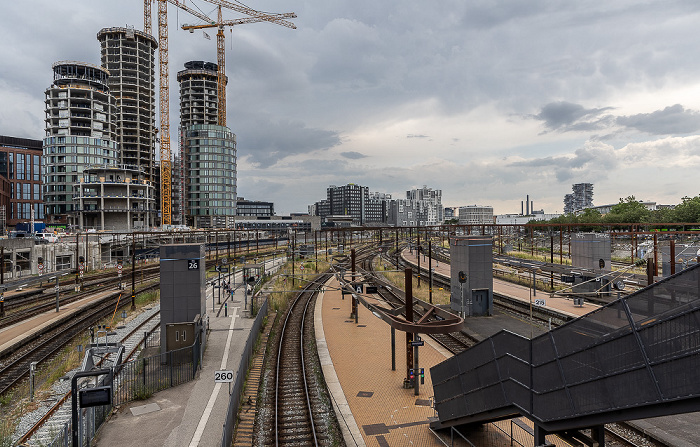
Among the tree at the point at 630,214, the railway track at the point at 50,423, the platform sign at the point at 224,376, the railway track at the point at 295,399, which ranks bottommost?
the railway track at the point at 295,399

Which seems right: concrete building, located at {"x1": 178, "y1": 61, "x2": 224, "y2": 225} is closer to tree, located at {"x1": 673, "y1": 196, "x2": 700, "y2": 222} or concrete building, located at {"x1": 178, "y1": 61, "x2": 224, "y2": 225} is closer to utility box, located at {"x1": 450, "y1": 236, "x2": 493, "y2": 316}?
utility box, located at {"x1": 450, "y1": 236, "x2": 493, "y2": 316}

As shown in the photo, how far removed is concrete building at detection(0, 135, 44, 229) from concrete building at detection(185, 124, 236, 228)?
127ft

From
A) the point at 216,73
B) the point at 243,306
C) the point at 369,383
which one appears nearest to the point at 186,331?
the point at 369,383

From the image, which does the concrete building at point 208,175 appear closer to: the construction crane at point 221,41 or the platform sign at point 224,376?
the construction crane at point 221,41

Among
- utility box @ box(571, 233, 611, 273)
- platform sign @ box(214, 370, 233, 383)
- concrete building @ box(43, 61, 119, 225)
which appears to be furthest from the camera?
concrete building @ box(43, 61, 119, 225)

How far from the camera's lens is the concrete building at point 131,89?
124m

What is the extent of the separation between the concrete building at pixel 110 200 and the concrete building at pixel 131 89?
31923mm

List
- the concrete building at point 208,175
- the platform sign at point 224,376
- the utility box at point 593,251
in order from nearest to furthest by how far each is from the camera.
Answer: the platform sign at point 224,376 < the utility box at point 593,251 < the concrete building at point 208,175

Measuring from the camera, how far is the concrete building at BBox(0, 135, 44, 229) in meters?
106

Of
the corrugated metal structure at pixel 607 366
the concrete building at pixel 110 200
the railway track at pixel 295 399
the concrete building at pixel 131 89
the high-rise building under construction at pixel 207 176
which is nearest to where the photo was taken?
the corrugated metal structure at pixel 607 366

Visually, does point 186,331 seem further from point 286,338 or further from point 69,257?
point 69,257

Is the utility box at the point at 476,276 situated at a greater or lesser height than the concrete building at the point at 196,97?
lesser

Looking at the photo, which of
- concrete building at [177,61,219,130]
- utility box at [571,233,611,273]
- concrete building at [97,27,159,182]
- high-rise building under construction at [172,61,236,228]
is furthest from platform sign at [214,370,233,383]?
concrete building at [177,61,219,130]

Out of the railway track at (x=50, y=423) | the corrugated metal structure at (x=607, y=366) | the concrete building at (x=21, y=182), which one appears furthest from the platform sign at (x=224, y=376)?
the concrete building at (x=21, y=182)
